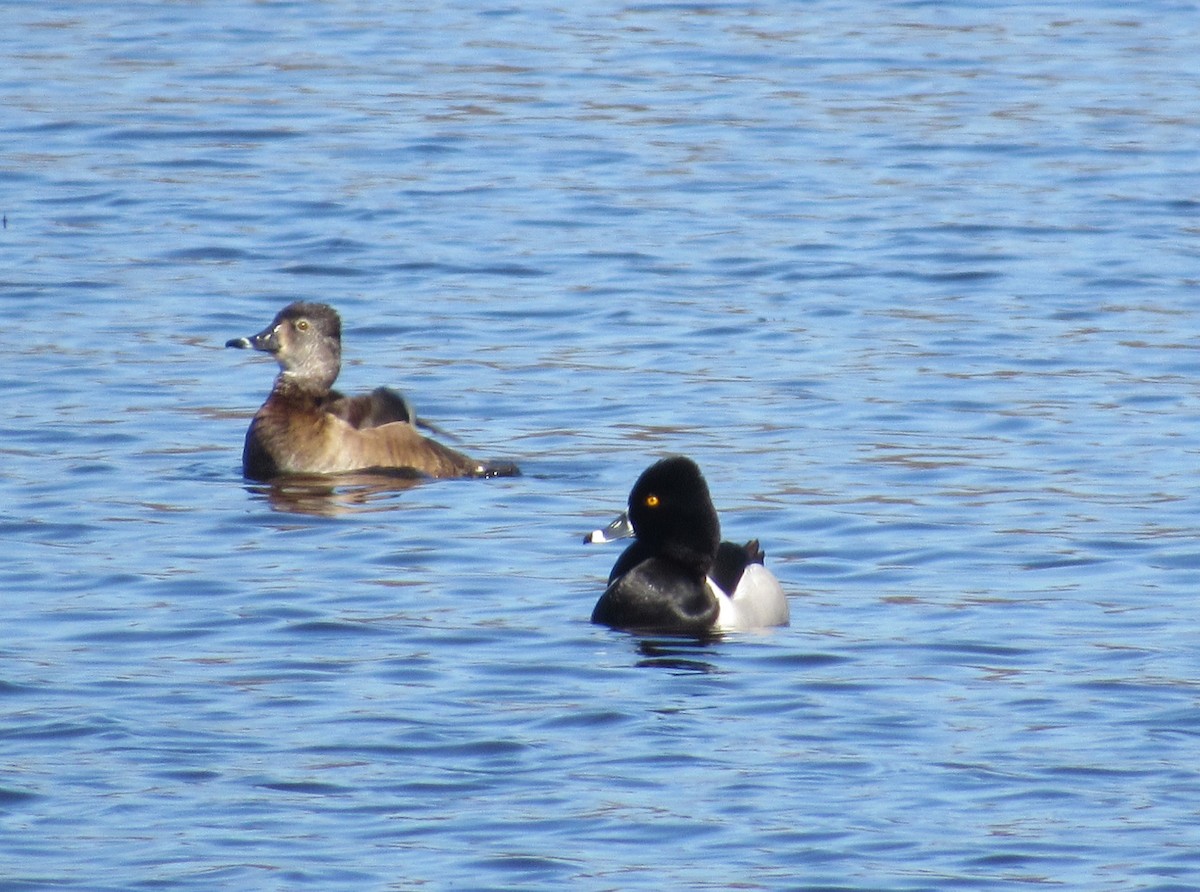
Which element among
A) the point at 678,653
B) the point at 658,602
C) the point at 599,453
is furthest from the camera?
the point at 599,453

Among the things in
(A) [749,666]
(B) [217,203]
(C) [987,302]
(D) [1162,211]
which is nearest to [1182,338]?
(C) [987,302]

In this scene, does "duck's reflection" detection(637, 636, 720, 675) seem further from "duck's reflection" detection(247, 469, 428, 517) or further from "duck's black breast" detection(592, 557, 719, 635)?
"duck's reflection" detection(247, 469, 428, 517)

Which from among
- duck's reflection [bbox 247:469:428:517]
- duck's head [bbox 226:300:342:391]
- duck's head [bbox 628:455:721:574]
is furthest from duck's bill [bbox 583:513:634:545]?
duck's head [bbox 226:300:342:391]

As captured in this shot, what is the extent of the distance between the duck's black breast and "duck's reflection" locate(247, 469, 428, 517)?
98.5 inches

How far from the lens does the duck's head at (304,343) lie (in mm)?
13945

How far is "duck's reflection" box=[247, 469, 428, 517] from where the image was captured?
12812 mm

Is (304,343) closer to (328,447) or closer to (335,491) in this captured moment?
(328,447)

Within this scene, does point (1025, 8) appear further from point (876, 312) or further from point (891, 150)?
point (876, 312)

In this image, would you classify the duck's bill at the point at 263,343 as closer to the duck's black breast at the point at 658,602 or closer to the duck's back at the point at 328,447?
the duck's back at the point at 328,447

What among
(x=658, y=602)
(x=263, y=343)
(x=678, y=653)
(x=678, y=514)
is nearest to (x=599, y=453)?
(x=263, y=343)

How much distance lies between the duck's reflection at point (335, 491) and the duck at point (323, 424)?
0.05 m

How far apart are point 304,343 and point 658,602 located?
13.4ft

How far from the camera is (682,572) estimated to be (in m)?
10.7

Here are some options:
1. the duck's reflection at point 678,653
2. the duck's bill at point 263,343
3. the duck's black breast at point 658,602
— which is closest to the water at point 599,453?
the duck's reflection at point 678,653
